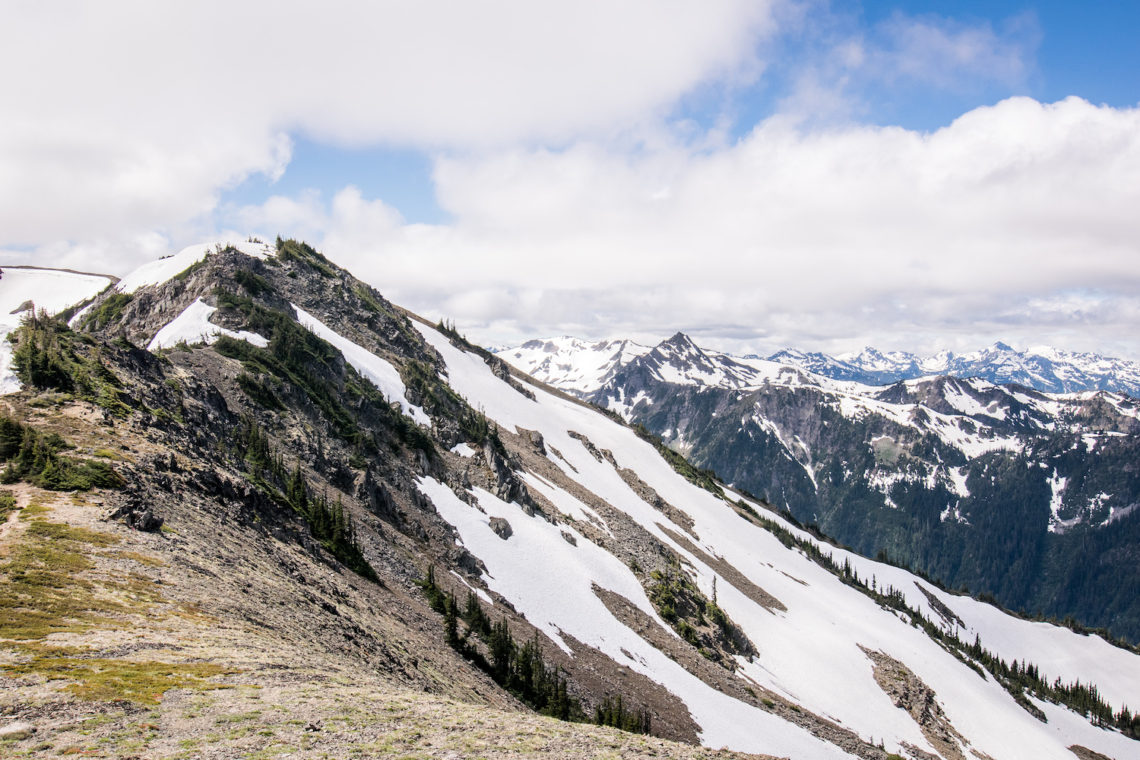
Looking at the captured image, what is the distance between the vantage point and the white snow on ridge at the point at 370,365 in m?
80.6

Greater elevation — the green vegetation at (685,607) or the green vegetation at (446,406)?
the green vegetation at (446,406)

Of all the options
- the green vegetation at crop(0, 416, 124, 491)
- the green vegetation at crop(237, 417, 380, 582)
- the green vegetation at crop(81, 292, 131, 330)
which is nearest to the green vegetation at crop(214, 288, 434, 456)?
the green vegetation at crop(237, 417, 380, 582)

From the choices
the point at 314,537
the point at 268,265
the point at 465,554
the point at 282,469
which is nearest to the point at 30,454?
the point at 314,537

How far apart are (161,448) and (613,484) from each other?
84113mm

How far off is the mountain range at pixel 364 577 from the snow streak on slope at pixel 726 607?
1.66ft

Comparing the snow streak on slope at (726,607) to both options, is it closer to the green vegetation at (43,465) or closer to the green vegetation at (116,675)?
the green vegetation at (43,465)

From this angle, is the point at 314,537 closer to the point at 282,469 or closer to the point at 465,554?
the point at 282,469

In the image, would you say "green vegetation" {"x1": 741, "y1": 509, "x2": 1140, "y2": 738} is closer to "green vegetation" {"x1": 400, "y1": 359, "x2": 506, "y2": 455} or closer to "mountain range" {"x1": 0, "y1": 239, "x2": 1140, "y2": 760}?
"mountain range" {"x1": 0, "y1": 239, "x2": 1140, "y2": 760}

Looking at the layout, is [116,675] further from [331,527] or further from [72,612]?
[331,527]

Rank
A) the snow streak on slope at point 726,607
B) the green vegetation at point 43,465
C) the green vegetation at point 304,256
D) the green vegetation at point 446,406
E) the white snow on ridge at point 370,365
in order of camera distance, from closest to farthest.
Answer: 1. the green vegetation at point 43,465
2. the snow streak on slope at point 726,607
3. the white snow on ridge at point 370,365
4. the green vegetation at point 446,406
5. the green vegetation at point 304,256

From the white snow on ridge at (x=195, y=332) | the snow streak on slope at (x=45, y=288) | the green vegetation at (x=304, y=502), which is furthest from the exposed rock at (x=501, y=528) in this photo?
the snow streak on slope at (x=45, y=288)

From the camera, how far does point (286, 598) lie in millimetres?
25500

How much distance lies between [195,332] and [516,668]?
166ft

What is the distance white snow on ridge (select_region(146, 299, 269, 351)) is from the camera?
6219 centimetres
